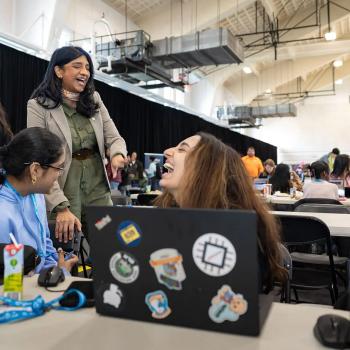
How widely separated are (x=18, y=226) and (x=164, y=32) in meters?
7.80

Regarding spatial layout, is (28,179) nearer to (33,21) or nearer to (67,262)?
(67,262)

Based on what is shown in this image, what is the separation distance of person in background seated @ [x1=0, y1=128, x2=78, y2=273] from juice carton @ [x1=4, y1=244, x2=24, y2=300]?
0.50m

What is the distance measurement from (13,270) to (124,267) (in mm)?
293

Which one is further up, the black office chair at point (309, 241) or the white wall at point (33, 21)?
the white wall at point (33, 21)

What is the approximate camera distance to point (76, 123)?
5.95 ft

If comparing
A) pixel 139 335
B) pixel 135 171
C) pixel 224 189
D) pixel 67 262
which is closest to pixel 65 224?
pixel 67 262

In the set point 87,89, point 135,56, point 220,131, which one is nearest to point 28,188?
point 87,89

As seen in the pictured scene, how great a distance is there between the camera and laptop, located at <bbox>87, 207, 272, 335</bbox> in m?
0.64

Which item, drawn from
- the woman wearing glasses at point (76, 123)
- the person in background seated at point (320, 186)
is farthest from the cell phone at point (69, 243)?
the person in background seated at point (320, 186)

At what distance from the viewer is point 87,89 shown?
72.3 inches

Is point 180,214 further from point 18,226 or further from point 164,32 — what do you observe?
point 164,32

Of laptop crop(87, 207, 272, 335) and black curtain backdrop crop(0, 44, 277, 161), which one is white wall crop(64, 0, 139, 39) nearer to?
black curtain backdrop crop(0, 44, 277, 161)

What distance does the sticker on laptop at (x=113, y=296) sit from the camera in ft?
2.46

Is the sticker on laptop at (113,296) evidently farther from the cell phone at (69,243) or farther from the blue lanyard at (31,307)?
the cell phone at (69,243)
